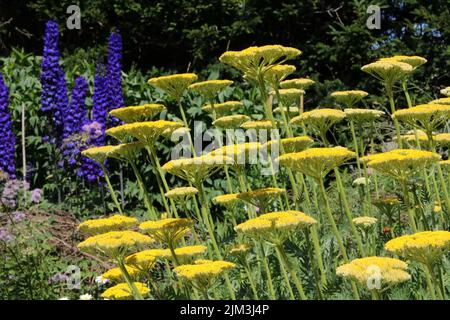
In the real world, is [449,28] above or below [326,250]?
above

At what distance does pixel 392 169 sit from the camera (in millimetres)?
2404

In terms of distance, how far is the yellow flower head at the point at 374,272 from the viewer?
Result: 193 centimetres

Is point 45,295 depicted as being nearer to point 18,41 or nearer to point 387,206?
point 387,206

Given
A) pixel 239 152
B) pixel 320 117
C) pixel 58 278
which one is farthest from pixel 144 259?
pixel 58 278

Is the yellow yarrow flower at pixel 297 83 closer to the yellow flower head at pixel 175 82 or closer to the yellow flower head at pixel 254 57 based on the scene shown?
the yellow flower head at pixel 175 82

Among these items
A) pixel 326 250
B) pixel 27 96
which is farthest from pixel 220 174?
pixel 326 250

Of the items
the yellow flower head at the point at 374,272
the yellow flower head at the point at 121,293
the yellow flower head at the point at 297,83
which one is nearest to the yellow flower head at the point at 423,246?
the yellow flower head at the point at 374,272

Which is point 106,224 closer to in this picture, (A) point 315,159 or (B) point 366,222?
(A) point 315,159

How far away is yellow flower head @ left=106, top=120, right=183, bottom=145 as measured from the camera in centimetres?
279

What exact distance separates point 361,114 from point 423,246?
1510 millimetres

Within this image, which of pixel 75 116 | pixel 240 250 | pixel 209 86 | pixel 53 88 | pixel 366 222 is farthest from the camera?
pixel 53 88

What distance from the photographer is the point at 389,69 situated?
299cm

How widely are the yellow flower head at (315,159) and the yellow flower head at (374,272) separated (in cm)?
40
